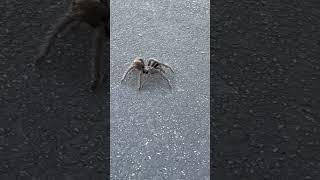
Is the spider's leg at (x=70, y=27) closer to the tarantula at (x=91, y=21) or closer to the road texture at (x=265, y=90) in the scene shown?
the tarantula at (x=91, y=21)

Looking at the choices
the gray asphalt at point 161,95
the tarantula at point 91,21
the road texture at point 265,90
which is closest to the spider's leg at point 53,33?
the tarantula at point 91,21

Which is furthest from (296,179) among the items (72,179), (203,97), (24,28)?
(24,28)

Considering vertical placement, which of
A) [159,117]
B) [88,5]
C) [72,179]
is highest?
[88,5]

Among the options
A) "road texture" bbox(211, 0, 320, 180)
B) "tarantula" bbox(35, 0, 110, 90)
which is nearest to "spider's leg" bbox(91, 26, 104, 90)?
"tarantula" bbox(35, 0, 110, 90)

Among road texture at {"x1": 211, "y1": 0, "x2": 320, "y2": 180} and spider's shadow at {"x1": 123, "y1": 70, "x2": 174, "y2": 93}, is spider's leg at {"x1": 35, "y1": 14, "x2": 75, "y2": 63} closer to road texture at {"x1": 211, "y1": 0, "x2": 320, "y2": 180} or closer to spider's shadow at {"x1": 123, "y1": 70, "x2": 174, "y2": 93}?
spider's shadow at {"x1": 123, "y1": 70, "x2": 174, "y2": 93}

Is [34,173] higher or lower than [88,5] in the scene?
lower

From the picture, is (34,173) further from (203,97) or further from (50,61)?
(203,97)
